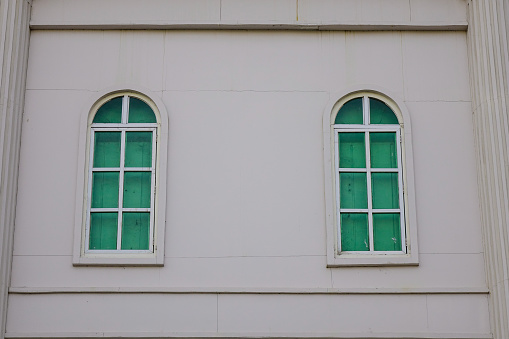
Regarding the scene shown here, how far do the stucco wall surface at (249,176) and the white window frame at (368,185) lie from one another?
11 centimetres

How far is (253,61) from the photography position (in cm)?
1116

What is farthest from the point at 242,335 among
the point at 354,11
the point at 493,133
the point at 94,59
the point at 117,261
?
the point at 354,11

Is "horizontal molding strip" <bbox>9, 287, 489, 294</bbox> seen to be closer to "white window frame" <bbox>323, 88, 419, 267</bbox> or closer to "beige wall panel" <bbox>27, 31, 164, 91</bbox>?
"white window frame" <bbox>323, 88, 419, 267</bbox>

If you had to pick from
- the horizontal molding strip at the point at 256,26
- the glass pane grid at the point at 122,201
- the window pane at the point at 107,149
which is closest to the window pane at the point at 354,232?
the glass pane grid at the point at 122,201

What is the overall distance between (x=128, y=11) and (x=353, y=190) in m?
3.61

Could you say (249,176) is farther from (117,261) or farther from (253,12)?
(253,12)

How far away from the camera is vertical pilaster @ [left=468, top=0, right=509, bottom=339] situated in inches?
398

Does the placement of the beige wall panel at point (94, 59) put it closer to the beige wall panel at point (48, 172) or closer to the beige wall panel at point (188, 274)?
the beige wall panel at point (48, 172)

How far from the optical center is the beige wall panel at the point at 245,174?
34.3 ft

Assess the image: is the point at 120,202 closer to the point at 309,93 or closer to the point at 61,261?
the point at 61,261

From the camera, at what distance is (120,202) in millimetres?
10703

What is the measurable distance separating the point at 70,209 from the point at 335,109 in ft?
11.2

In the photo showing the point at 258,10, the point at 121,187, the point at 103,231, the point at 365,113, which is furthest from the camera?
the point at 258,10

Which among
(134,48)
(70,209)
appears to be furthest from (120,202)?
(134,48)
